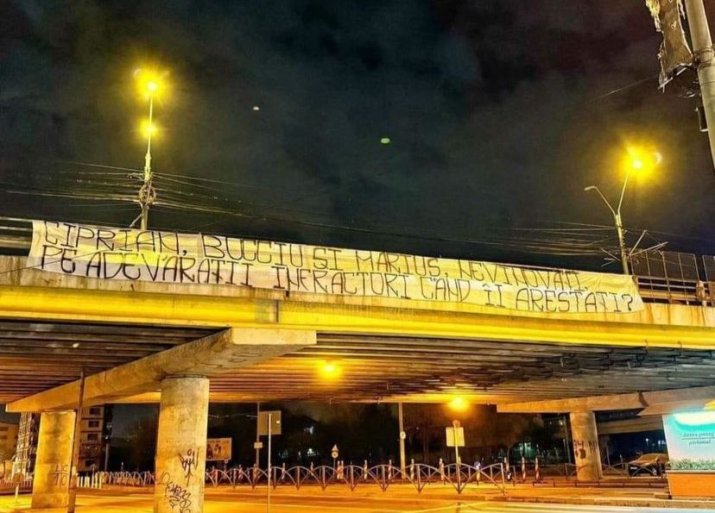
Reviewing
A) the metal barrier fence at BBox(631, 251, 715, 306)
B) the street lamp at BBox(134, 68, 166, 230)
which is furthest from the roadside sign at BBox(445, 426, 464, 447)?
the street lamp at BBox(134, 68, 166, 230)

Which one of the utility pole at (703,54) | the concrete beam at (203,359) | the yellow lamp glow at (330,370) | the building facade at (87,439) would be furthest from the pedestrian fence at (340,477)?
the building facade at (87,439)

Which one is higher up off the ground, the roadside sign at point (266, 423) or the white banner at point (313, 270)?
the white banner at point (313, 270)

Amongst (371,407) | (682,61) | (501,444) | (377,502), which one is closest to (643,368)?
(377,502)

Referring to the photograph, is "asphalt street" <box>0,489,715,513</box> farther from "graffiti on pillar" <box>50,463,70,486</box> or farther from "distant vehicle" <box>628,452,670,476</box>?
"distant vehicle" <box>628,452,670,476</box>

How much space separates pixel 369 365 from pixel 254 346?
7957 millimetres

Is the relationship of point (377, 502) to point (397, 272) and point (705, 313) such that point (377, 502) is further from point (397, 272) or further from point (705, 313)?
point (705, 313)

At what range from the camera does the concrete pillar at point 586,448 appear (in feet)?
127

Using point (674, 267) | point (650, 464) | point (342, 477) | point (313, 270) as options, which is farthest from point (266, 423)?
point (650, 464)

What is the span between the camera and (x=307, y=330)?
15969mm

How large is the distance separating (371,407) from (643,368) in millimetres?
67661

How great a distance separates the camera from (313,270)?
1648 centimetres

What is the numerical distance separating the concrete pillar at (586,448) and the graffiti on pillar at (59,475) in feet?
91.2

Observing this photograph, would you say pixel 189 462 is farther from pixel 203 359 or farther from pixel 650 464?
pixel 650 464

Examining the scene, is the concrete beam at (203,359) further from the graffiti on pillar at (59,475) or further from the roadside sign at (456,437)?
the roadside sign at (456,437)
